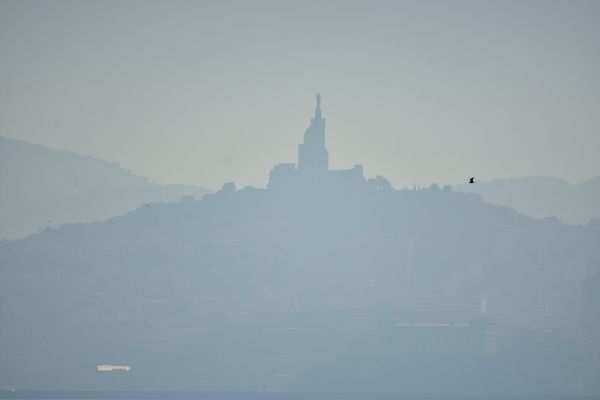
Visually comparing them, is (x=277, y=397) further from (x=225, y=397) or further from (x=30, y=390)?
(x=30, y=390)

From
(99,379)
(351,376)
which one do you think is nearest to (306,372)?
(351,376)

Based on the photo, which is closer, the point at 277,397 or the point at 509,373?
the point at 277,397

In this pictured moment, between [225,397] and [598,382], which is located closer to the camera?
[225,397]

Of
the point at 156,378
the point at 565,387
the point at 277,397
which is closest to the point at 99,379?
the point at 156,378

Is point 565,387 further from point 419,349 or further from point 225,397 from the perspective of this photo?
point 225,397

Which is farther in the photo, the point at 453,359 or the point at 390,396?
the point at 453,359

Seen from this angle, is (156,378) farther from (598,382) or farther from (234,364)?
(598,382)
